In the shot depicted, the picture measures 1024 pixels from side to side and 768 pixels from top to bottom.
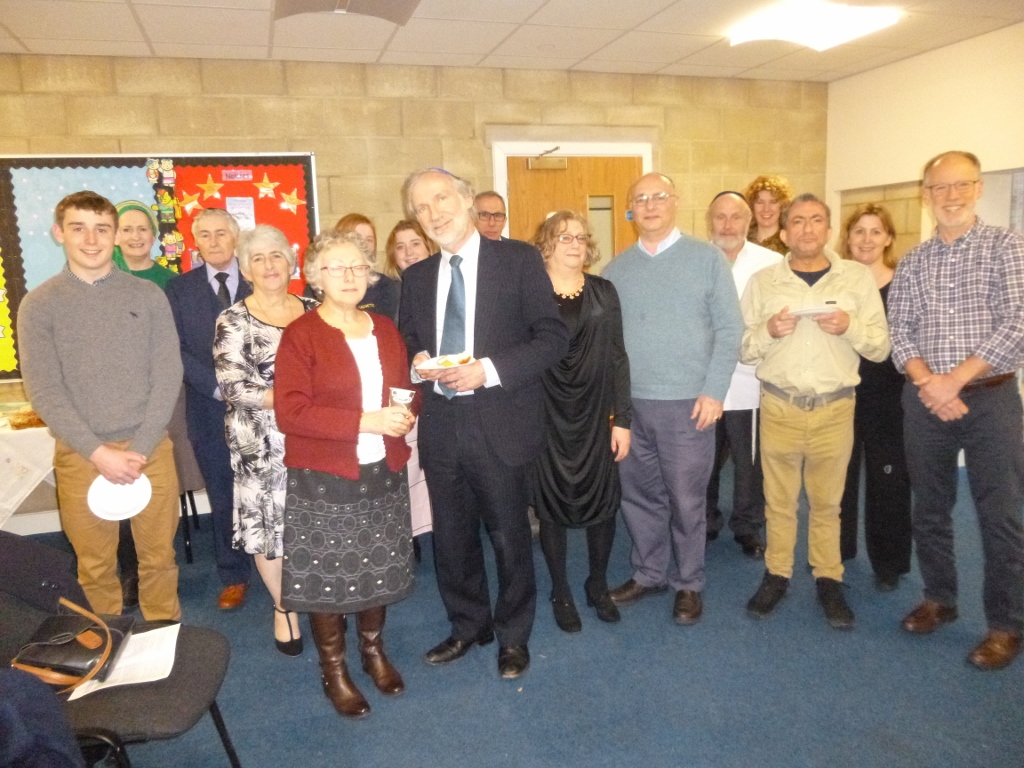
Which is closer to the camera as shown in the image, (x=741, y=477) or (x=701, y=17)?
(x=741, y=477)

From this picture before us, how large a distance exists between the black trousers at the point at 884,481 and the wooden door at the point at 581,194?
9.11ft

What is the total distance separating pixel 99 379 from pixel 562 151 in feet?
12.9

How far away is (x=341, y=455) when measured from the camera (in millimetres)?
1981

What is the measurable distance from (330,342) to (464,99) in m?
3.60

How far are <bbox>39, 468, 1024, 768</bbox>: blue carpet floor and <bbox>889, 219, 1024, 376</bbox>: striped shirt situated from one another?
1.06 meters

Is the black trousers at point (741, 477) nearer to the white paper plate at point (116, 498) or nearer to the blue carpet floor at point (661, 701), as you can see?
the blue carpet floor at point (661, 701)

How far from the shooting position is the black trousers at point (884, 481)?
114 inches

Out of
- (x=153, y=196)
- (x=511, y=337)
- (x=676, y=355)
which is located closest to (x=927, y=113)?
(x=676, y=355)

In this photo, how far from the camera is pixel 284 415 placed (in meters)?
1.95

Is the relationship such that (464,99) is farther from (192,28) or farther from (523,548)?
(523,548)

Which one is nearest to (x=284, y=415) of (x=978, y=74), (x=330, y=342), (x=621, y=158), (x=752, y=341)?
(x=330, y=342)

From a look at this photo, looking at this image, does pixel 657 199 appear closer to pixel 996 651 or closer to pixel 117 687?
pixel 996 651

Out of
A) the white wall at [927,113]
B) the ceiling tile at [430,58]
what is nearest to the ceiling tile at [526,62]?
the ceiling tile at [430,58]

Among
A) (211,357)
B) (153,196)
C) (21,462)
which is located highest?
(153,196)
